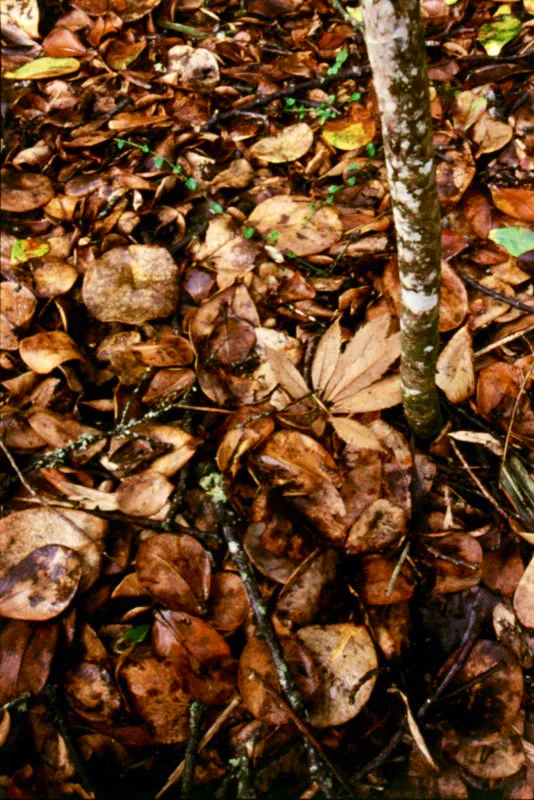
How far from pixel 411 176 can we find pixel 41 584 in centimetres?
129

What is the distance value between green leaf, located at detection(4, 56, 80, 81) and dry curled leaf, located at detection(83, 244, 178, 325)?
38.1 inches

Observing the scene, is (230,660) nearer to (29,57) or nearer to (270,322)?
(270,322)

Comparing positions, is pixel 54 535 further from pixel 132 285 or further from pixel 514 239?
pixel 514 239

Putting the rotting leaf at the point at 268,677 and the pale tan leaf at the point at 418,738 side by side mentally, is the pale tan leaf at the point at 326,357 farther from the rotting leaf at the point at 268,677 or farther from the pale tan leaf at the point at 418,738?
the pale tan leaf at the point at 418,738

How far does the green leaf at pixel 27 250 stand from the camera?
1869mm

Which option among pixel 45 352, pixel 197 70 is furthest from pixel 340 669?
pixel 197 70

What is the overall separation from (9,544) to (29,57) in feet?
6.56

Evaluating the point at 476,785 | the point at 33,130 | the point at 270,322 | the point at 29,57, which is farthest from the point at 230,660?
the point at 29,57

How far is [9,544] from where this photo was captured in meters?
1.46

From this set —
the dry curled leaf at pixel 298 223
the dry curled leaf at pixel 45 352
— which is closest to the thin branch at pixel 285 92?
the dry curled leaf at pixel 298 223

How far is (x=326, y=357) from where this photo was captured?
160 cm

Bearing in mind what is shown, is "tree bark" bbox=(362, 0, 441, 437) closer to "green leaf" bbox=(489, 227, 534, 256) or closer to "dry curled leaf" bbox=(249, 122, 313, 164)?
"green leaf" bbox=(489, 227, 534, 256)

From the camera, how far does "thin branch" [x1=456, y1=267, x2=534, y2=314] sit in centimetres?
163

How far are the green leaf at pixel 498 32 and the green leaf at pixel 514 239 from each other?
33.0 inches
